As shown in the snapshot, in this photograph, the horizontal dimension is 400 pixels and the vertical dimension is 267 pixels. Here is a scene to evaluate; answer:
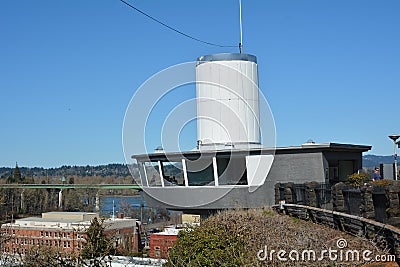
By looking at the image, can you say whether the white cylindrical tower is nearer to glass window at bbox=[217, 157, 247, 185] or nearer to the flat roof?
the flat roof

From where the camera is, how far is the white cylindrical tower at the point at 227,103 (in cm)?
2442

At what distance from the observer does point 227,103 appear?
24.5 meters

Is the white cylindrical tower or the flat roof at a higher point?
the white cylindrical tower

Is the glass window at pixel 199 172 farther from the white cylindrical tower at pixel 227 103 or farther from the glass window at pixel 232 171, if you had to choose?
the white cylindrical tower at pixel 227 103

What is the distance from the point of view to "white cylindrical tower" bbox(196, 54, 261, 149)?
2442 centimetres

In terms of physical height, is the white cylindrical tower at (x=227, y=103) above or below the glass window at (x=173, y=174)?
above

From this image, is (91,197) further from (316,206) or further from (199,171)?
(316,206)

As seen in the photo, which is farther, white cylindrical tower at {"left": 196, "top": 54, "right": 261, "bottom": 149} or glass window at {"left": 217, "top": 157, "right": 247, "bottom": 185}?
glass window at {"left": 217, "top": 157, "right": 247, "bottom": 185}

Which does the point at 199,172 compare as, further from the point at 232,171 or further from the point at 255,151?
the point at 255,151

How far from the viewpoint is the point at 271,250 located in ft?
29.7

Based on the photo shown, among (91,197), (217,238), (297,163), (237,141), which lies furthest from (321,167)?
(91,197)

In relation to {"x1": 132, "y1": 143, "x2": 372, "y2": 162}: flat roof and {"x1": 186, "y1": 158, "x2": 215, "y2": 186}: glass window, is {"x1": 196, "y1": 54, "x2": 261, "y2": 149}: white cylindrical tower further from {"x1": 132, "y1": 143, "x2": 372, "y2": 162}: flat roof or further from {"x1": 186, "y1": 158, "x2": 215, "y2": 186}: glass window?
{"x1": 186, "y1": 158, "x2": 215, "y2": 186}: glass window

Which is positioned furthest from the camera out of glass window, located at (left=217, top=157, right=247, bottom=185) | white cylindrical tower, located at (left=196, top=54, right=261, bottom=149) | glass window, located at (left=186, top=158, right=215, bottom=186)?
glass window, located at (left=186, top=158, right=215, bottom=186)

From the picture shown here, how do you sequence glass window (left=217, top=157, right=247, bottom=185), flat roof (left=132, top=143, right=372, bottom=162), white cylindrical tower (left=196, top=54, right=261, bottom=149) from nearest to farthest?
flat roof (left=132, top=143, right=372, bottom=162) < white cylindrical tower (left=196, top=54, right=261, bottom=149) < glass window (left=217, top=157, right=247, bottom=185)
